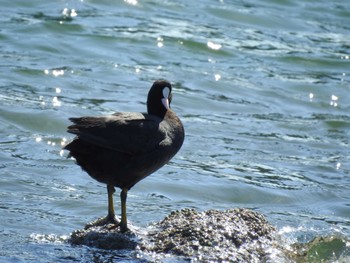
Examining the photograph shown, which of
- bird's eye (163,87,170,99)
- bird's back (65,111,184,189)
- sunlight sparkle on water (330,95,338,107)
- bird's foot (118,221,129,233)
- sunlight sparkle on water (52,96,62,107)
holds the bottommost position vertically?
sunlight sparkle on water (330,95,338,107)

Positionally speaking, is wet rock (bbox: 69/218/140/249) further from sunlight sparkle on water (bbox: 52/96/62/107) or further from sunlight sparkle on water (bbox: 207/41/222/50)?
sunlight sparkle on water (bbox: 207/41/222/50)

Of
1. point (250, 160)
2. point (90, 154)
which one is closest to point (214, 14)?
point (250, 160)

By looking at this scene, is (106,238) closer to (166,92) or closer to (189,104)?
(166,92)

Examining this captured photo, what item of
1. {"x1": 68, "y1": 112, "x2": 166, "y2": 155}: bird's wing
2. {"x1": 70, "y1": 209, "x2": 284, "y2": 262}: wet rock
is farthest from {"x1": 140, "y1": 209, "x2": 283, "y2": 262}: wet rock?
{"x1": 68, "y1": 112, "x2": 166, "y2": 155}: bird's wing

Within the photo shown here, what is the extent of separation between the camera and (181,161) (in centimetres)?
1012

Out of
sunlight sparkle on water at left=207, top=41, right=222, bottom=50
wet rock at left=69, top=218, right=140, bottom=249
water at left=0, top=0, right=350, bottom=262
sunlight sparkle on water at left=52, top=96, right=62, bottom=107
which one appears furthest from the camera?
sunlight sparkle on water at left=207, top=41, right=222, bottom=50

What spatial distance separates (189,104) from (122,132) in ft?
19.1

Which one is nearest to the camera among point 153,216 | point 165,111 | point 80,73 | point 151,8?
point 165,111

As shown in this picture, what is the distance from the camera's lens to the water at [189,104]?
8.38m

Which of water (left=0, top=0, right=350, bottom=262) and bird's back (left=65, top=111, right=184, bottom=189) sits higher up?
bird's back (left=65, top=111, right=184, bottom=189)

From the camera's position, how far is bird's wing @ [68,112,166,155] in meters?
6.42

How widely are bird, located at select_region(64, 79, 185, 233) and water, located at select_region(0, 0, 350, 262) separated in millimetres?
564

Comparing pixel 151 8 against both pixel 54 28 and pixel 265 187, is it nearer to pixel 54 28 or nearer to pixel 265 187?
pixel 54 28

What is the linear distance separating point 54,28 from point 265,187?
21.6 feet
